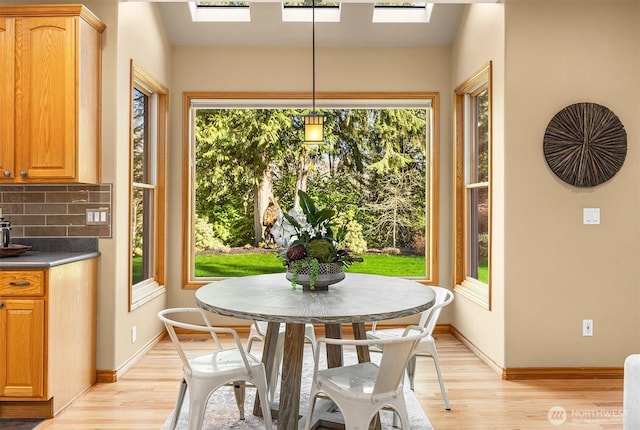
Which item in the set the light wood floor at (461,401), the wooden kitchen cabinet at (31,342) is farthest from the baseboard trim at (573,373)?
the wooden kitchen cabinet at (31,342)

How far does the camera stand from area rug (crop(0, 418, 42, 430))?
9.64 ft

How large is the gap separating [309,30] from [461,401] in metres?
3.41

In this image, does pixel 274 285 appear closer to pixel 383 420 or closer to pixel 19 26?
pixel 383 420

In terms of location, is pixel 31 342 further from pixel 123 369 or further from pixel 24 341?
pixel 123 369

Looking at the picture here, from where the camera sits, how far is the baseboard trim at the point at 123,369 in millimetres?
3686

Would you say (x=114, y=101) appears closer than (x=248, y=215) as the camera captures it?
Yes

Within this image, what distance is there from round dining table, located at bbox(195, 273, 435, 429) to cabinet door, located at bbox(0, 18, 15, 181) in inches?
61.9

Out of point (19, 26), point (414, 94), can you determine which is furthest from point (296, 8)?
point (19, 26)

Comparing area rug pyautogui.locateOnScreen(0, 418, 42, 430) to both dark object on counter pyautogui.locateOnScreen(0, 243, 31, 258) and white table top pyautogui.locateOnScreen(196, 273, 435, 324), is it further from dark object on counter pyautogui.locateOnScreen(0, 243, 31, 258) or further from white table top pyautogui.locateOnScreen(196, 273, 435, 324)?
white table top pyautogui.locateOnScreen(196, 273, 435, 324)

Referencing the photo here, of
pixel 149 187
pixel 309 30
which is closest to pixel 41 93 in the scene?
pixel 149 187

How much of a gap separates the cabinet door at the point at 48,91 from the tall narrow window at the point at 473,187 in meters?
2.97

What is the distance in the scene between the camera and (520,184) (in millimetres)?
3816

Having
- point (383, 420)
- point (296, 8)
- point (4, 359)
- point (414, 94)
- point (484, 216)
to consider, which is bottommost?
point (383, 420)

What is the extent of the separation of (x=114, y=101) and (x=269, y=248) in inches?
122
